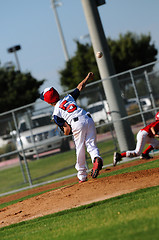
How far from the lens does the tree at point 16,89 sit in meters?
36.1

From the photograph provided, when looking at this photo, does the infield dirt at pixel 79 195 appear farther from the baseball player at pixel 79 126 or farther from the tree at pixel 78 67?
the tree at pixel 78 67

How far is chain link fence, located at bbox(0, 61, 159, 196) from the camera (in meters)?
12.9

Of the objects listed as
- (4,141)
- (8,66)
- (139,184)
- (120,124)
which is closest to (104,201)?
(139,184)

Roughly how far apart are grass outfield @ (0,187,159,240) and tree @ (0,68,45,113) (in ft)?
97.4

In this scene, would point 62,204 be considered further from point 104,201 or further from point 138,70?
point 138,70

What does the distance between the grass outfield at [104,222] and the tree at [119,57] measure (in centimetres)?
3034

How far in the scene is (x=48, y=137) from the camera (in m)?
13.1

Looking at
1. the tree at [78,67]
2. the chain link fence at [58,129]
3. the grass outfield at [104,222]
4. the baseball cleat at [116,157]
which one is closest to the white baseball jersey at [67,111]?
the grass outfield at [104,222]

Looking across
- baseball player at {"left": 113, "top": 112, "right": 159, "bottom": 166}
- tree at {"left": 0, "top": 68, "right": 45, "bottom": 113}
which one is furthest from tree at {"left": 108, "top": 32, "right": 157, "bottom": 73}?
baseball player at {"left": 113, "top": 112, "right": 159, "bottom": 166}

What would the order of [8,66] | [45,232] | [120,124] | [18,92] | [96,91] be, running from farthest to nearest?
[8,66] < [18,92] < [96,91] < [120,124] < [45,232]

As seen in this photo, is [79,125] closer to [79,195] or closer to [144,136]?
[79,195]

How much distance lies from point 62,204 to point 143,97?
6.77 metres

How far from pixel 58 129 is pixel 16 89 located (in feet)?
82.2

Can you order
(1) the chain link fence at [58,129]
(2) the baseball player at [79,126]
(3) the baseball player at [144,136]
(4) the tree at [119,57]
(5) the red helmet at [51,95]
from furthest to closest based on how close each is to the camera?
(4) the tree at [119,57], (1) the chain link fence at [58,129], (3) the baseball player at [144,136], (5) the red helmet at [51,95], (2) the baseball player at [79,126]
